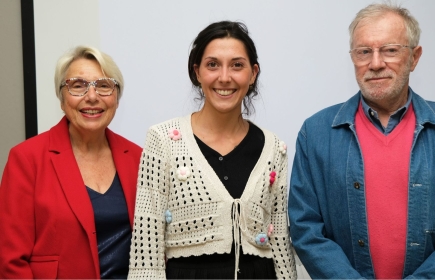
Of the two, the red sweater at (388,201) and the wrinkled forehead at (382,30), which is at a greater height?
the wrinkled forehead at (382,30)

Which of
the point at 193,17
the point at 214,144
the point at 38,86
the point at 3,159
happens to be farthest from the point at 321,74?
the point at 3,159

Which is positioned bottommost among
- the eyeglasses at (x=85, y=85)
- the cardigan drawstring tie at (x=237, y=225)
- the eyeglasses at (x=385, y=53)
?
the cardigan drawstring tie at (x=237, y=225)

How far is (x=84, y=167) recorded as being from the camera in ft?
7.16

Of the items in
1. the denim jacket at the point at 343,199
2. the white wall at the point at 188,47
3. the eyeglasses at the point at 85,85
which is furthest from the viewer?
the white wall at the point at 188,47

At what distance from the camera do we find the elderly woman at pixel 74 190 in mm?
2016

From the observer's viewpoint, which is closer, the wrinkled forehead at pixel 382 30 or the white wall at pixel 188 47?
the wrinkled forehead at pixel 382 30

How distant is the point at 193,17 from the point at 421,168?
1.29m

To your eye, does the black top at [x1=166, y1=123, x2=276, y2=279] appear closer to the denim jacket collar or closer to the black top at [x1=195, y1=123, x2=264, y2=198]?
the black top at [x1=195, y1=123, x2=264, y2=198]

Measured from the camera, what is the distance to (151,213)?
198 cm

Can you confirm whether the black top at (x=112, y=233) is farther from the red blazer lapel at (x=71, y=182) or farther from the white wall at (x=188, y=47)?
the white wall at (x=188, y=47)

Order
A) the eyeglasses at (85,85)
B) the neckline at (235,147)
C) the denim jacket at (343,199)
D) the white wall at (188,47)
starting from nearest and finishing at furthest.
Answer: the denim jacket at (343,199) → the neckline at (235,147) → the eyeglasses at (85,85) → the white wall at (188,47)

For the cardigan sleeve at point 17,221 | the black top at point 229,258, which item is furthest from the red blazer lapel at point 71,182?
the black top at point 229,258

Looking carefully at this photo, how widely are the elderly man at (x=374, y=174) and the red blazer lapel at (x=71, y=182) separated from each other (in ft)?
2.45

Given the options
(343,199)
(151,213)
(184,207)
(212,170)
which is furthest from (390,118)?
(151,213)
